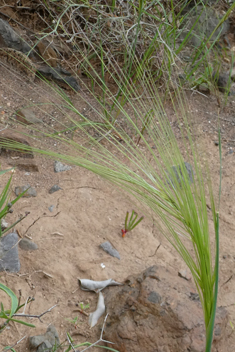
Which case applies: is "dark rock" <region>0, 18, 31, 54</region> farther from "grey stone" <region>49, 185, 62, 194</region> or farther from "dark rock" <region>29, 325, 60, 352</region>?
"dark rock" <region>29, 325, 60, 352</region>

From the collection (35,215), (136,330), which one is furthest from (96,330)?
(35,215)

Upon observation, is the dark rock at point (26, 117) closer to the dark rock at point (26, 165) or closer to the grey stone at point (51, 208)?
the dark rock at point (26, 165)

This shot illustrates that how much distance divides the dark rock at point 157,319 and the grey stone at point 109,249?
0.32 meters

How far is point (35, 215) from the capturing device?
1.93 m

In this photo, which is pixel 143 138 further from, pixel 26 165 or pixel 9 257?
pixel 26 165

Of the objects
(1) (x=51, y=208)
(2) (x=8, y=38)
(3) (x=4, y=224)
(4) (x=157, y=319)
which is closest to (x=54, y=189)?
(1) (x=51, y=208)

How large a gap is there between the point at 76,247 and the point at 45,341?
523 millimetres

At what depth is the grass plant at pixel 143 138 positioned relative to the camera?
115 cm

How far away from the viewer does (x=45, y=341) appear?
54.1 inches

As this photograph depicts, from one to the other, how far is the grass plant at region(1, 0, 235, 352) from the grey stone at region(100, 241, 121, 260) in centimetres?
27

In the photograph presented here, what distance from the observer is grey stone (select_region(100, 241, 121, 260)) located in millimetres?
1861

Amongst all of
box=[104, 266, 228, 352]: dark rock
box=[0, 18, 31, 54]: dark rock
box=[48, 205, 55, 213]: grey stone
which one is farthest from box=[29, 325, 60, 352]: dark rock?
box=[0, 18, 31, 54]: dark rock

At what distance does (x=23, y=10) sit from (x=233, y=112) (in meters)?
1.81

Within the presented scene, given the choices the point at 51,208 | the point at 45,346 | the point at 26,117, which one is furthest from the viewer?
the point at 26,117
